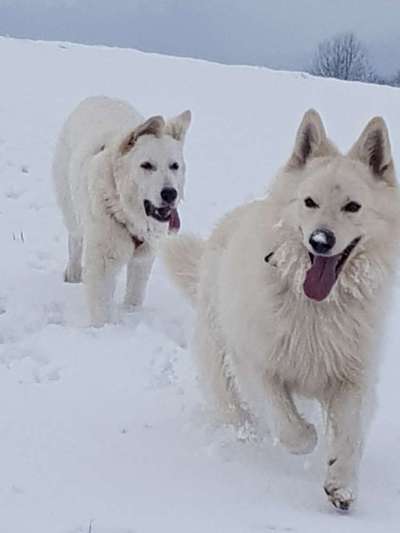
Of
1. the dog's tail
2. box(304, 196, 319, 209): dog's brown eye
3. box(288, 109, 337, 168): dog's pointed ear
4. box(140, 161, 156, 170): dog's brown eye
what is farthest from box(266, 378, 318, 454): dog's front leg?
box(140, 161, 156, 170): dog's brown eye

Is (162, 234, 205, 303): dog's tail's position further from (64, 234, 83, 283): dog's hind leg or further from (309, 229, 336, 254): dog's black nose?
(64, 234, 83, 283): dog's hind leg

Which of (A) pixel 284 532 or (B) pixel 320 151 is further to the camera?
(B) pixel 320 151

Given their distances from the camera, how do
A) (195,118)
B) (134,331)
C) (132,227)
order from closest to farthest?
(134,331)
(132,227)
(195,118)

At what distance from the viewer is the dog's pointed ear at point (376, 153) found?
13.0 feet

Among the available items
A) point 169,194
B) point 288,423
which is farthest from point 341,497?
point 169,194

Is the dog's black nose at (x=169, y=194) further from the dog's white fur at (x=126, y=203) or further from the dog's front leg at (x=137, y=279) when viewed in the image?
the dog's front leg at (x=137, y=279)

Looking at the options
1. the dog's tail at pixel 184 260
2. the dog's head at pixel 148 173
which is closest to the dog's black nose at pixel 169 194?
the dog's head at pixel 148 173

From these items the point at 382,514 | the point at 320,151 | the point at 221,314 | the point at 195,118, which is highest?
the point at 320,151

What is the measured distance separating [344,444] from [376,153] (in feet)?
4.28

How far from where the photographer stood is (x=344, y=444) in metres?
3.85

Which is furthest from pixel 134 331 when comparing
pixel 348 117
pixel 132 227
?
pixel 348 117

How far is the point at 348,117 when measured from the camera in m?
18.2

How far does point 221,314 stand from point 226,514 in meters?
1.26

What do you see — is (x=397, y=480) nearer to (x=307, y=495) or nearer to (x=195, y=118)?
(x=307, y=495)
